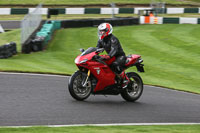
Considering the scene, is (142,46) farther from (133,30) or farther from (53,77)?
(53,77)

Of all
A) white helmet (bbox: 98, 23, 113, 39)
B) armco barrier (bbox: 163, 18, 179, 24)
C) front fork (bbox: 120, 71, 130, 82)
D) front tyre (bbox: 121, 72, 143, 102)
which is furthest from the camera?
armco barrier (bbox: 163, 18, 179, 24)

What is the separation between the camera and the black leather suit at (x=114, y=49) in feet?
30.9

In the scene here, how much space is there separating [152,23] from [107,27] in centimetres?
2643

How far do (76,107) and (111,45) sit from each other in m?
1.67

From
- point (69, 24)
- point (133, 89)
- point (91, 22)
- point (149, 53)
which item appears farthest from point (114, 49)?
point (91, 22)

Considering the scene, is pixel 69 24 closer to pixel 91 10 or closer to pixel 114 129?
pixel 91 10

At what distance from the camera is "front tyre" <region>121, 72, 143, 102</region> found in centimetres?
1009

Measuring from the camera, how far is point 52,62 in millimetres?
17203

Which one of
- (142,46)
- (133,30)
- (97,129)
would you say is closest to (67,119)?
(97,129)

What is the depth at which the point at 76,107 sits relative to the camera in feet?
28.9

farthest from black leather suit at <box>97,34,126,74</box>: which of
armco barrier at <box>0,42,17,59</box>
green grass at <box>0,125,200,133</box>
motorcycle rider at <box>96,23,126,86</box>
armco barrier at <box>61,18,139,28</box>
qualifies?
armco barrier at <box>61,18,139,28</box>

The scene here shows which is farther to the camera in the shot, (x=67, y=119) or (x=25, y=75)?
(x=25, y=75)

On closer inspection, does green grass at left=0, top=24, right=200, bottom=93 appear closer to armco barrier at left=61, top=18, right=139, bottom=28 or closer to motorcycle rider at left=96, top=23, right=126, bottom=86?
armco barrier at left=61, top=18, right=139, bottom=28

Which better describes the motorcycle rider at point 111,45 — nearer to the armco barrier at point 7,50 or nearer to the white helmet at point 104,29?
the white helmet at point 104,29
